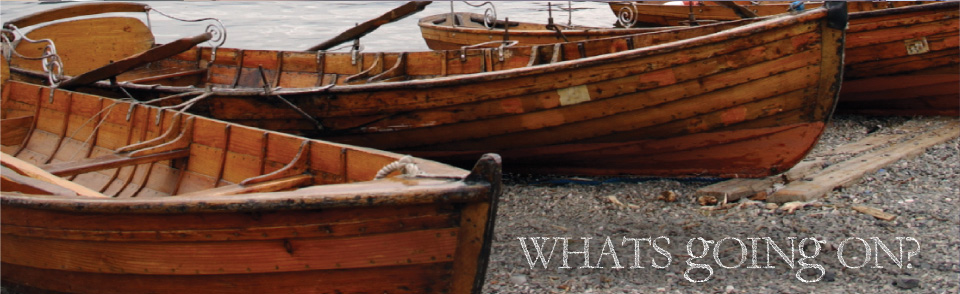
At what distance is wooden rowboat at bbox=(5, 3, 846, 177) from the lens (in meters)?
6.40

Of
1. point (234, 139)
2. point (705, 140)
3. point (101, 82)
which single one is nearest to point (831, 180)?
point (705, 140)

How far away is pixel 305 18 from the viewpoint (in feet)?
91.1

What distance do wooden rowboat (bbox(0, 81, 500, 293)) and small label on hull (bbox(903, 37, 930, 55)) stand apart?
278 inches

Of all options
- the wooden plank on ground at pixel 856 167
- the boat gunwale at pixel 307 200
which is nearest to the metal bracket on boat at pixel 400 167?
the boat gunwale at pixel 307 200

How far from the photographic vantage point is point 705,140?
22.7 ft

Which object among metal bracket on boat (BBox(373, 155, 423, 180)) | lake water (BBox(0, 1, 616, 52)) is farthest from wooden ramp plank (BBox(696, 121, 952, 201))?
lake water (BBox(0, 1, 616, 52))

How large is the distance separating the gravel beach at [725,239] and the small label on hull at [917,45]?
1990mm

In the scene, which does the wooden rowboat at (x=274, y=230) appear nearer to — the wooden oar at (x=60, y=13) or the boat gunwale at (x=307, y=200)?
the boat gunwale at (x=307, y=200)

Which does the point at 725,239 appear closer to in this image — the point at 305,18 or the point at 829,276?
the point at 829,276

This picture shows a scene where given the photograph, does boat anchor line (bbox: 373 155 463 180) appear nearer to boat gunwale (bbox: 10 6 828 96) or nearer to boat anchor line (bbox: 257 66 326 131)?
boat gunwale (bbox: 10 6 828 96)

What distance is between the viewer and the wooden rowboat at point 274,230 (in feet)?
12.0

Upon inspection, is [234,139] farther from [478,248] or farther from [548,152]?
[548,152]

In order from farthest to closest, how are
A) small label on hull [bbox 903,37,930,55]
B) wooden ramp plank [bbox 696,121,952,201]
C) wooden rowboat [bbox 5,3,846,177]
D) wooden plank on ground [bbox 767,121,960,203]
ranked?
small label on hull [bbox 903,37,930,55] → wooden ramp plank [bbox 696,121,952,201] → wooden plank on ground [bbox 767,121,960,203] → wooden rowboat [bbox 5,3,846,177]

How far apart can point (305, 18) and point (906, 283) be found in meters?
24.9
